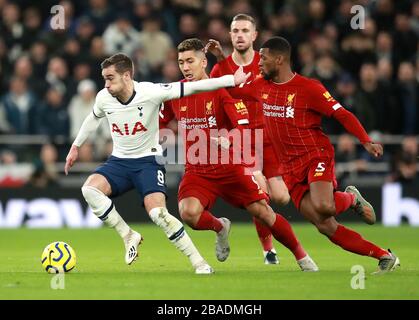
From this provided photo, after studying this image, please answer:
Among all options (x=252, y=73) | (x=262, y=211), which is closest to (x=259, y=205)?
(x=262, y=211)

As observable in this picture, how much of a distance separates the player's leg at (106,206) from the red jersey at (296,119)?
1677 mm

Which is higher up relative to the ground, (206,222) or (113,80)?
(113,80)

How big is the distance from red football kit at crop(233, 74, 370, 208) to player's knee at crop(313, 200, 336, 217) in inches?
11.7

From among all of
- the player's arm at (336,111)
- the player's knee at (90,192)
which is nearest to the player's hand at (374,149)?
the player's arm at (336,111)

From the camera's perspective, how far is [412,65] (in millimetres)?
19078

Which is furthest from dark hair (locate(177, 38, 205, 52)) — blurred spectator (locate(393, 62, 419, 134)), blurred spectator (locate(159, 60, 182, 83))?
blurred spectator (locate(393, 62, 419, 134))

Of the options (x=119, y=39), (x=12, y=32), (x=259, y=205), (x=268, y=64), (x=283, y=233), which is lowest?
(x=283, y=233)

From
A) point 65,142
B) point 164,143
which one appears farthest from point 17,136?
point 164,143

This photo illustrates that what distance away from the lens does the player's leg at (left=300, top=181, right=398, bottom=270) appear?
33.5 feet

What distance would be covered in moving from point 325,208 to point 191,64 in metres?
1.95

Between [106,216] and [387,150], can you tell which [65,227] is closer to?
[387,150]

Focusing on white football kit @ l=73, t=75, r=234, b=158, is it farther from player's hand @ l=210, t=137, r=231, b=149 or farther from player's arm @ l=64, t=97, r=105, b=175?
player's hand @ l=210, t=137, r=231, b=149

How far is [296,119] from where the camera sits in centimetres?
1066

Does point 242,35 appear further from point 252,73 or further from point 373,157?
point 373,157
